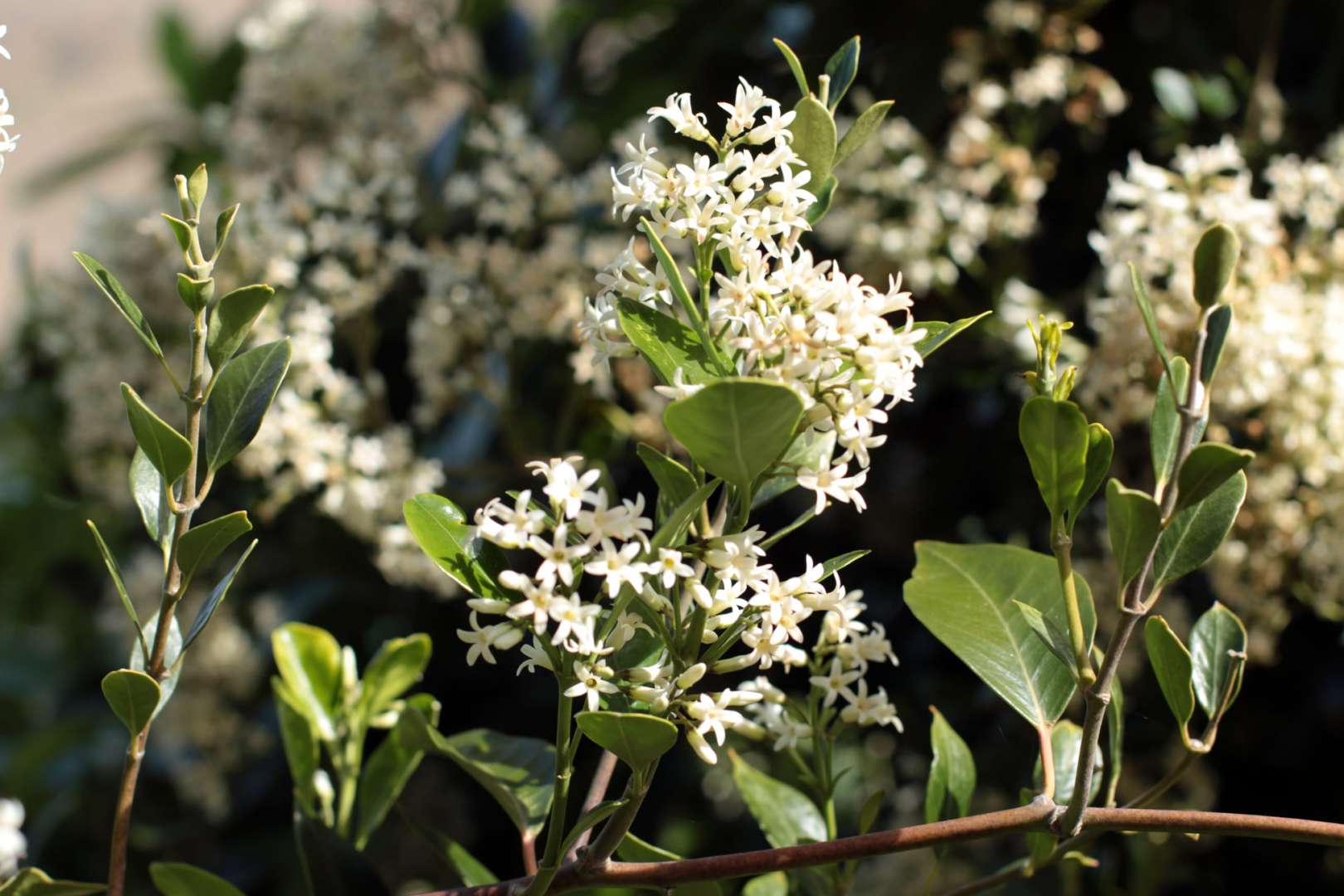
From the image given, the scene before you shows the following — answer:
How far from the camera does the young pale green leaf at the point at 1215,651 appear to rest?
0.56 meters

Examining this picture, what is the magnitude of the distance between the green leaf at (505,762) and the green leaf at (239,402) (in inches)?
6.0

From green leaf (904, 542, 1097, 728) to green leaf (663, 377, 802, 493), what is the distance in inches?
6.3

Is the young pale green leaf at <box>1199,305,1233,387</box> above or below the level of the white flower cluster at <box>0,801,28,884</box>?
above

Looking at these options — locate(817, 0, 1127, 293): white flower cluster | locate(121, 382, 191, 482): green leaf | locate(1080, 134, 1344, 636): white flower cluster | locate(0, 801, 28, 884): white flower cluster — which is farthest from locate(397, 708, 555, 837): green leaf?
locate(817, 0, 1127, 293): white flower cluster

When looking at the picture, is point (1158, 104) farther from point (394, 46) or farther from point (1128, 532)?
point (1128, 532)

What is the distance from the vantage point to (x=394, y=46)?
1.59m

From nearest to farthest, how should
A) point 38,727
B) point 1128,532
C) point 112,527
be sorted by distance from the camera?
point 1128,532 → point 112,527 → point 38,727

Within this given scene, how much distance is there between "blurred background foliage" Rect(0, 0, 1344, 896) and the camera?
1.02m

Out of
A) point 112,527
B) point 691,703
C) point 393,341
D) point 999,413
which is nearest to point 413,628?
point 393,341

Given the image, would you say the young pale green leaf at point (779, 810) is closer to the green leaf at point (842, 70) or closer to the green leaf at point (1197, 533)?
the green leaf at point (1197, 533)

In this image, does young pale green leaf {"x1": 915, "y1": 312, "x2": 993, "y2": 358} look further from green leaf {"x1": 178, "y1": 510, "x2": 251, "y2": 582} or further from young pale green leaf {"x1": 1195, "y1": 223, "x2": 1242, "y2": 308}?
green leaf {"x1": 178, "y1": 510, "x2": 251, "y2": 582}

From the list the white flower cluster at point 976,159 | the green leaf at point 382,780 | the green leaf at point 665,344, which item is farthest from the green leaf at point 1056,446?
the white flower cluster at point 976,159

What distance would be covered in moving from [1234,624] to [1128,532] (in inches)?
6.5

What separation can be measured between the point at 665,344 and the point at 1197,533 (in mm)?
233
